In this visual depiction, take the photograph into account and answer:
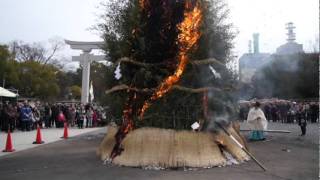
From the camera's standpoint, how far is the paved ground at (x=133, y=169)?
968cm

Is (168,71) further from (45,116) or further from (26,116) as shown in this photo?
(45,116)

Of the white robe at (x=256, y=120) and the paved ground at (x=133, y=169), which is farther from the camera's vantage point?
the white robe at (x=256, y=120)

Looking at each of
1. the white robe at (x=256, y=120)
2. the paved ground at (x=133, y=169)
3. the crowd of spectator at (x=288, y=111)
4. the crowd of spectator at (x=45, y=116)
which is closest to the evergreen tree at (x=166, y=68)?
the paved ground at (x=133, y=169)

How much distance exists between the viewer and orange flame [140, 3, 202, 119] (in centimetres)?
1188

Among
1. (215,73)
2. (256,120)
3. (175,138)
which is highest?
(215,73)

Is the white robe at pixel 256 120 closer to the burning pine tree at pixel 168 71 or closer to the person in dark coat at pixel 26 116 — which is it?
the burning pine tree at pixel 168 71

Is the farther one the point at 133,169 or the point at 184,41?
the point at 184,41

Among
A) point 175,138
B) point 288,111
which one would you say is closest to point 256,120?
point 175,138

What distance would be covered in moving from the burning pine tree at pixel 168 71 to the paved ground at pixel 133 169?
140 cm

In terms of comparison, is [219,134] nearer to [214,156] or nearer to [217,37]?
[214,156]

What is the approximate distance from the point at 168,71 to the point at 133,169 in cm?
310

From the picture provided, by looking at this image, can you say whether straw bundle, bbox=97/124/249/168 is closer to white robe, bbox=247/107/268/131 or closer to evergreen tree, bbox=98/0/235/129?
evergreen tree, bbox=98/0/235/129

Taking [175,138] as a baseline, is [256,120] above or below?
above

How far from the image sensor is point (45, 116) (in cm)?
2870
